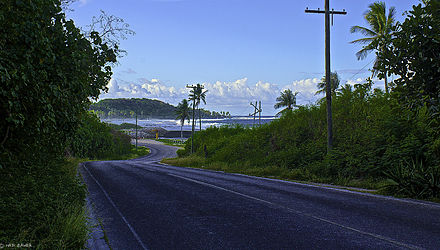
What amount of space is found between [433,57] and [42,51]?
8.92 m

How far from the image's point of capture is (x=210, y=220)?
7.89 m

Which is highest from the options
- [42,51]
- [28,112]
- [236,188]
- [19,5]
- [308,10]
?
[308,10]

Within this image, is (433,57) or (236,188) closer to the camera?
(433,57)

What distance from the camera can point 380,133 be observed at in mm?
15625

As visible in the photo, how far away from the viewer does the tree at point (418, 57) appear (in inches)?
348

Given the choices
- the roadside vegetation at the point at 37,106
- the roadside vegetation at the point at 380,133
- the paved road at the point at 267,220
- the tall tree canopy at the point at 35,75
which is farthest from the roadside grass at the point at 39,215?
the roadside vegetation at the point at 380,133

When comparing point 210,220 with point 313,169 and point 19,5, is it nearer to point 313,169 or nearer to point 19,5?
point 19,5

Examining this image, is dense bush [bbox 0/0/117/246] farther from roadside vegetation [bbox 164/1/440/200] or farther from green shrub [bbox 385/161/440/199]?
green shrub [bbox 385/161/440/199]

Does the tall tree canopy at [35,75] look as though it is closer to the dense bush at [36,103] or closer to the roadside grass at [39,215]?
the dense bush at [36,103]

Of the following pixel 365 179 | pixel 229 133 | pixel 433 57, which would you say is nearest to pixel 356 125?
pixel 365 179

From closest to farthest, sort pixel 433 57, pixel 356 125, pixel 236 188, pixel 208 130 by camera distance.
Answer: pixel 433 57 < pixel 236 188 < pixel 356 125 < pixel 208 130

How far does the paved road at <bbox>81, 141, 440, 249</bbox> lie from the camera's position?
20.1 feet

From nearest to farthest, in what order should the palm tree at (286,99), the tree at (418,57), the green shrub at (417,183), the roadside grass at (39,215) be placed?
the roadside grass at (39,215), the tree at (418,57), the green shrub at (417,183), the palm tree at (286,99)

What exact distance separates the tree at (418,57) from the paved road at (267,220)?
2.82 meters
